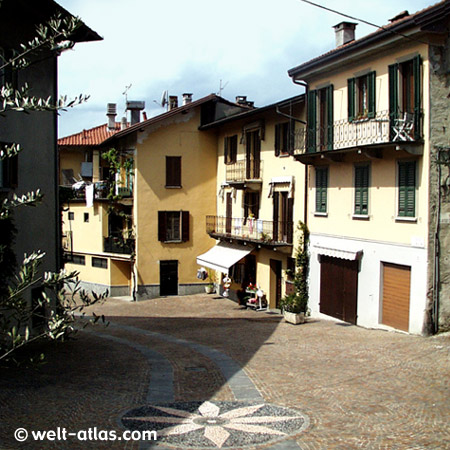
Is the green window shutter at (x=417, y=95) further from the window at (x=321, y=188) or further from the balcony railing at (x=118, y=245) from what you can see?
the balcony railing at (x=118, y=245)

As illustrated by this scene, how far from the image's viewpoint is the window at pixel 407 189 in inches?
752

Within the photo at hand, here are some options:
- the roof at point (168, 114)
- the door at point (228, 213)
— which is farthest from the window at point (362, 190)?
the roof at point (168, 114)

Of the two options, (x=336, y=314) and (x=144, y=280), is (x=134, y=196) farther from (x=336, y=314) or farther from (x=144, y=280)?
(x=336, y=314)

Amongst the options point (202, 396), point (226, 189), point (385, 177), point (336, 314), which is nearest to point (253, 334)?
point (336, 314)

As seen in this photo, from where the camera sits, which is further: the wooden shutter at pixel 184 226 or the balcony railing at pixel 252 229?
the wooden shutter at pixel 184 226

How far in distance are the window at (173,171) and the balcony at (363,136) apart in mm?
11277

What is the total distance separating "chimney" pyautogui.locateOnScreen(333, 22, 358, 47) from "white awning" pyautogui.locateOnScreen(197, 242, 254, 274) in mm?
11292

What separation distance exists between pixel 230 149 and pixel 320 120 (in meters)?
10.5

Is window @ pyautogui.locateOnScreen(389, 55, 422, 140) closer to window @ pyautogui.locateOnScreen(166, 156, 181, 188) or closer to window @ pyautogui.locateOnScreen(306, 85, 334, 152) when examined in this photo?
window @ pyautogui.locateOnScreen(306, 85, 334, 152)

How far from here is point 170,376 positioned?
562 inches

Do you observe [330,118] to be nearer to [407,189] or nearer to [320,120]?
[320,120]

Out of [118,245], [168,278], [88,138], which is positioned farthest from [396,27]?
[88,138]

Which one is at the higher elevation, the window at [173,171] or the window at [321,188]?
the window at [173,171]

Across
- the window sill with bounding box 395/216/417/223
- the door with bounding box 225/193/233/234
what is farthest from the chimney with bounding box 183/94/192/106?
the window sill with bounding box 395/216/417/223
